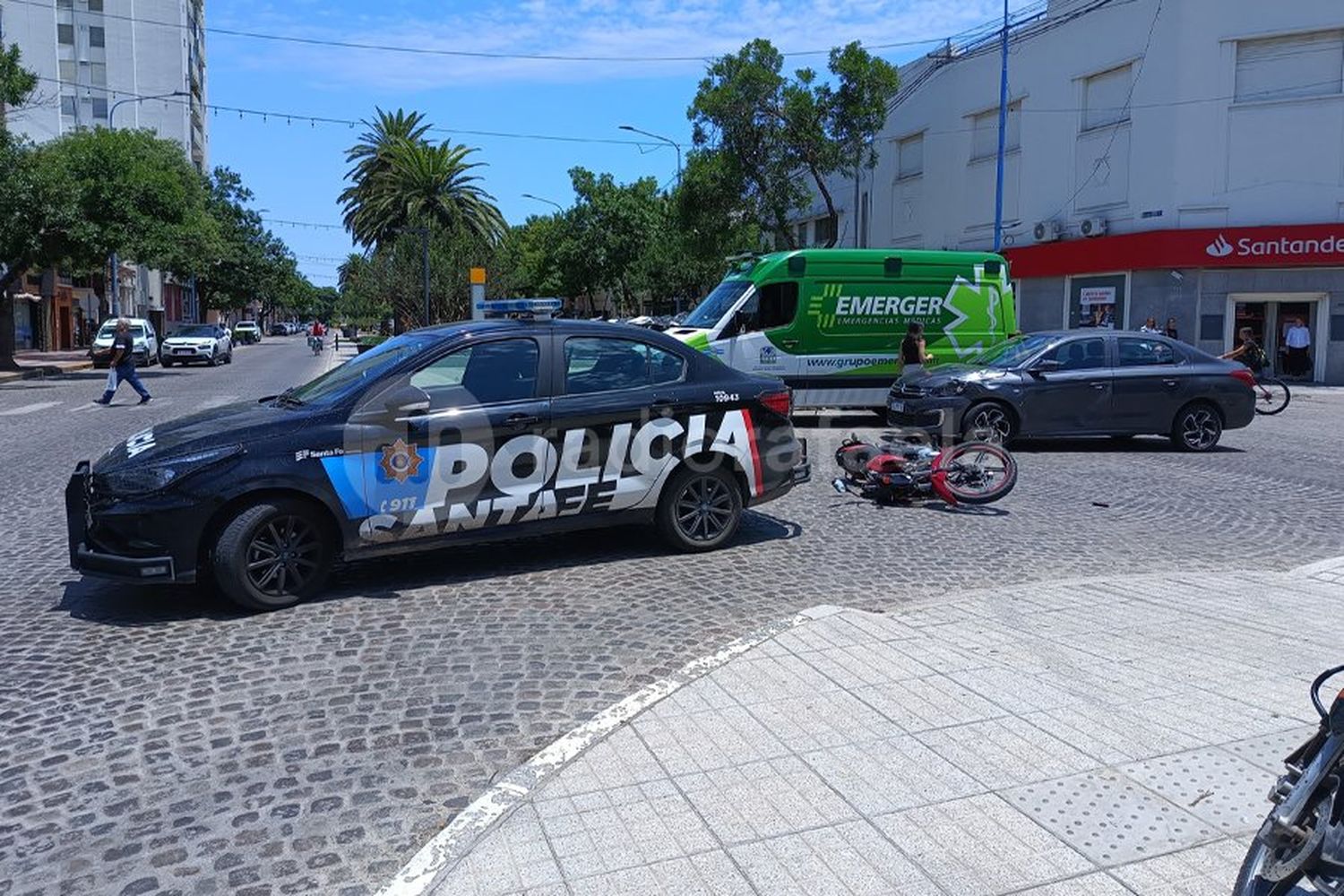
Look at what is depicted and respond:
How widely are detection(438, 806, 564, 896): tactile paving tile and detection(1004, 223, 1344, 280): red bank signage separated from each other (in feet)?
92.7

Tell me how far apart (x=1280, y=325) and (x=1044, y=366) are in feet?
65.2

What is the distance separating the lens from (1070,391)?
41.2ft

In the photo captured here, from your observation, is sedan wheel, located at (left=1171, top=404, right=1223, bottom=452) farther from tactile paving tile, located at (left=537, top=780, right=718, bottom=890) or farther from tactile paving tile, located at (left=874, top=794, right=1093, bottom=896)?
tactile paving tile, located at (left=537, top=780, right=718, bottom=890)

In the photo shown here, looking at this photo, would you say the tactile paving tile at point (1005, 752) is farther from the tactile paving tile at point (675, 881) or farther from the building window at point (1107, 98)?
the building window at point (1107, 98)

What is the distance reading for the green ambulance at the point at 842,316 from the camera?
14414mm

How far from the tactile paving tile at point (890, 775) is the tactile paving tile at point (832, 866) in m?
0.22

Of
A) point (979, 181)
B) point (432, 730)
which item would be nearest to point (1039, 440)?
point (432, 730)

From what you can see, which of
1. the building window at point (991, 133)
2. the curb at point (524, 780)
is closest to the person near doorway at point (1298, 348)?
the building window at point (991, 133)

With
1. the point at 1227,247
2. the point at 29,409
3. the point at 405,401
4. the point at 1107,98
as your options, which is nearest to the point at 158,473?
the point at 405,401

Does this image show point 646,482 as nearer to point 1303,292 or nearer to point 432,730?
point 432,730

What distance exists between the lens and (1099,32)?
2977 centimetres

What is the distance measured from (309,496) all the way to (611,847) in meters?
3.31

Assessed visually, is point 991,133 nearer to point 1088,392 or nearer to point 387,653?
point 1088,392

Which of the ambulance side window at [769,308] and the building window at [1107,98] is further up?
the building window at [1107,98]
